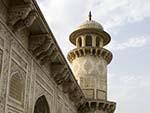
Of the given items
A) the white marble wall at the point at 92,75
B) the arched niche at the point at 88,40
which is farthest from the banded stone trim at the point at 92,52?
the arched niche at the point at 88,40

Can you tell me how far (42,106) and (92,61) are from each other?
9.95 metres

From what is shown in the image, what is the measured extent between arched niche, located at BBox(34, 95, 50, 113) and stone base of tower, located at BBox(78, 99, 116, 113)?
805 centimetres

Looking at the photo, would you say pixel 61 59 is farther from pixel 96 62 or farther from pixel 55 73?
pixel 96 62

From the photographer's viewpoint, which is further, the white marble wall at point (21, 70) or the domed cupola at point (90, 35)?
the domed cupola at point (90, 35)

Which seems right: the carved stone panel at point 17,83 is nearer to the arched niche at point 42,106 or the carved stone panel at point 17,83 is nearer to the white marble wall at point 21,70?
the white marble wall at point 21,70

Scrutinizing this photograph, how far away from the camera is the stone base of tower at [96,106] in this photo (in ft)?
63.1

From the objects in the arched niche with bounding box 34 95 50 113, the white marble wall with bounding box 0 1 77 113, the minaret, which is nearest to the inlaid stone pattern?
the minaret

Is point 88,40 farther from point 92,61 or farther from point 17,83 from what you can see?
point 17,83

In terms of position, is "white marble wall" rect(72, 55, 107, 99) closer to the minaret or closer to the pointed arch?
the minaret

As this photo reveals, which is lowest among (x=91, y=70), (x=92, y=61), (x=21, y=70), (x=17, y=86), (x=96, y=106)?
(x=17, y=86)

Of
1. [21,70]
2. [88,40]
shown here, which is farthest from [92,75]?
[21,70]

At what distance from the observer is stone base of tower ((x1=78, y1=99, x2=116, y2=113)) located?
19234mm

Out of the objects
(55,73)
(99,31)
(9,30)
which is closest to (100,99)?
(99,31)

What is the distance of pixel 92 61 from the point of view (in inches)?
811
